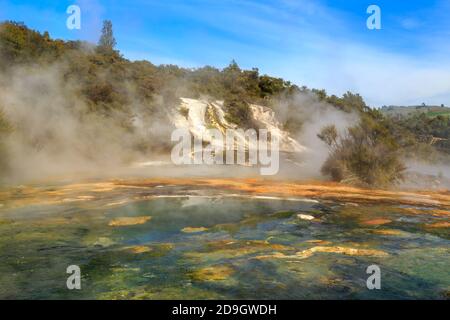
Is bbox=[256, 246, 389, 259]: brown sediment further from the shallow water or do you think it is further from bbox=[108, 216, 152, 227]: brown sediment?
bbox=[108, 216, 152, 227]: brown sediment

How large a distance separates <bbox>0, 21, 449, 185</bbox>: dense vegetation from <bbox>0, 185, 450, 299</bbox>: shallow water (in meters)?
5.30

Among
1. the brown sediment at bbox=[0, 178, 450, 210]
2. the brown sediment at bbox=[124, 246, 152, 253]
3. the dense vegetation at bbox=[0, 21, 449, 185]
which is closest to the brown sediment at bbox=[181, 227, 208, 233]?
the brown sediment at bbox=[124, 246, 152, 253]

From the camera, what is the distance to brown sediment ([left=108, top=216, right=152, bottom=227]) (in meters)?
6.86

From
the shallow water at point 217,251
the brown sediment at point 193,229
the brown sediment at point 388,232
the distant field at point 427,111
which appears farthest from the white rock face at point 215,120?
the distant field at point 427,111

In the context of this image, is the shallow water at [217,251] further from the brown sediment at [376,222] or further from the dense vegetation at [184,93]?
the dense vegetation at [184,93]

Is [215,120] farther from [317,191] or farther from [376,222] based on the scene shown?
[376,222]

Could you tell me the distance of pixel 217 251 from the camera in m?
5.54

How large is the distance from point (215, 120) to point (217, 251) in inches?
758

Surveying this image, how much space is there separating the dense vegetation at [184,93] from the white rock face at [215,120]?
2.18 ft

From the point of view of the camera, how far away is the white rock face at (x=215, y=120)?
2248cm

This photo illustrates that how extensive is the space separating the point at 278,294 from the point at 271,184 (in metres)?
8.47
